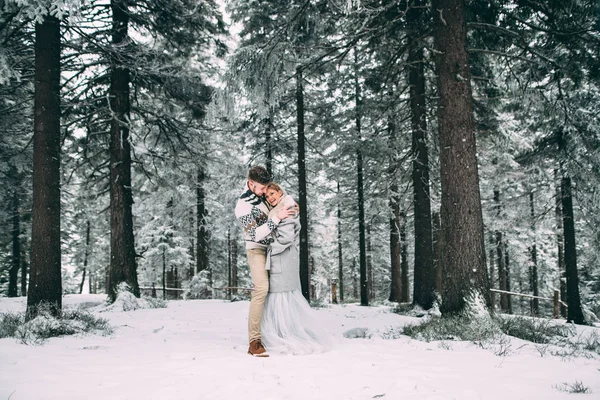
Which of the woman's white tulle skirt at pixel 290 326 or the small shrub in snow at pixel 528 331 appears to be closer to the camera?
the woman's white tulle skirt at pixel 290 326

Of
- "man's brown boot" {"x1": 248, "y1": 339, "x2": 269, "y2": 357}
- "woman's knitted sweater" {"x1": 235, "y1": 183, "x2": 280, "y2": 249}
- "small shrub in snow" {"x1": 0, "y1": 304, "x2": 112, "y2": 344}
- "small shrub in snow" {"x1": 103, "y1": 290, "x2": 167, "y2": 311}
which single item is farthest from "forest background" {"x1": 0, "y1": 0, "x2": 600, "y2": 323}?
"man's brown boot" {"x1": 248, "y1": 339, "x2": 269, "y2": 357}

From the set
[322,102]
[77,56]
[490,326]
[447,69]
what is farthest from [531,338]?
[322,102]

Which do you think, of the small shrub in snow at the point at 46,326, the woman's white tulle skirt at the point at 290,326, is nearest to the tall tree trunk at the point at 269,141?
the small shrub in snow at the point at 46,326

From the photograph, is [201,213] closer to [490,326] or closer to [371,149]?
[371,149]

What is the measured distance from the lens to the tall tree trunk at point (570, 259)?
13.3 m

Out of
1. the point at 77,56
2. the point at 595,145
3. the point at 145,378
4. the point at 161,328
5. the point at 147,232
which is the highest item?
the point at 77,56

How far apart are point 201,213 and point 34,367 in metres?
16.8

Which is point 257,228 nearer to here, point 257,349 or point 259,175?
point 259,175

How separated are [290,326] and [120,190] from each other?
830 centimetres

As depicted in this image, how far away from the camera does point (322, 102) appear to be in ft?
54.4

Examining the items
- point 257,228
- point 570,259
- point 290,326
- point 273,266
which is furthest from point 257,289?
point 570,259

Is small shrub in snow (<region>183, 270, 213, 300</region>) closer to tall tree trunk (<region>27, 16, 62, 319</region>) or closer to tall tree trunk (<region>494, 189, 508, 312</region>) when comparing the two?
tall tree trunk (<region>27, 16, 62, 319</region>)

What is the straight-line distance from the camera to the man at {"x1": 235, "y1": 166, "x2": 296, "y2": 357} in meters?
4.85

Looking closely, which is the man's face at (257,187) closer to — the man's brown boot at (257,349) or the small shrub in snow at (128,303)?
the man's brown boot at (257,349)
